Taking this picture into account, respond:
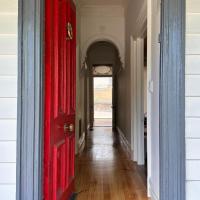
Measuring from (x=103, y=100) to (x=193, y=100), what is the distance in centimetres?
1419

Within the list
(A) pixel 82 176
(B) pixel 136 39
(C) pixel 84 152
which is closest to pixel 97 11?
(B) pixel 136 39

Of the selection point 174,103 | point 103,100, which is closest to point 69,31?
point 174,103

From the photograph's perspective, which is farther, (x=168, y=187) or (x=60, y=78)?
(x=60, y=78)

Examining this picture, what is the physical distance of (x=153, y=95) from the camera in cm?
301

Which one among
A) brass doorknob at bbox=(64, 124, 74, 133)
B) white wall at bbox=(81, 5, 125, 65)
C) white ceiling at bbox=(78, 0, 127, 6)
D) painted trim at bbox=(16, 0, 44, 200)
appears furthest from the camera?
white wall at bbox=(81, 5, 125, 65)

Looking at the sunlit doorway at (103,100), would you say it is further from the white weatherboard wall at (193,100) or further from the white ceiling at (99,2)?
the white weatherboard wall at (193,100)

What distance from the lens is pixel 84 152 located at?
6.15 m

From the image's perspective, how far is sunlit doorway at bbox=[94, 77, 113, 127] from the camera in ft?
48.5

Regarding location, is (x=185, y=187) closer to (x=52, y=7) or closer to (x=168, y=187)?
(x=168, y=187)

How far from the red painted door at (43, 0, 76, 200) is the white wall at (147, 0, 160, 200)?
89 centimetres

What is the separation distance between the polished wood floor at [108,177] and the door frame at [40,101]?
4.27 feet

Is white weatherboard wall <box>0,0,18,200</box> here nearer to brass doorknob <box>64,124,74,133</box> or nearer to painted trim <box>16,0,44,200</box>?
painted trim <box>16,0,44,200</box>

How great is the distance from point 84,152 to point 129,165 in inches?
59.3

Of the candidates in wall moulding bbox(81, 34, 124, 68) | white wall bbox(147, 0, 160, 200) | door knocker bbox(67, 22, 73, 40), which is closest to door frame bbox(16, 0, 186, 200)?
white wall bbox(147, 0, 160, 200)
